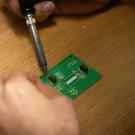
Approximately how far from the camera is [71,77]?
65cm

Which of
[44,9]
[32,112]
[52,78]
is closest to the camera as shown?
[32,112]

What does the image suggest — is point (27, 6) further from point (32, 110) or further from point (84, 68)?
point (32, 110)

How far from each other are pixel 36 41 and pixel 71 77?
0.37 ft

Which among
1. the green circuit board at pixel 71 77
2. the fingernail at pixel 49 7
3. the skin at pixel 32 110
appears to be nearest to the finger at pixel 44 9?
the fingernail at pixel 49 7

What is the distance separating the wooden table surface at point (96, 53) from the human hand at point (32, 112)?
0.43 ft

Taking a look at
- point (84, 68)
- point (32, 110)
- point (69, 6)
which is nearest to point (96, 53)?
point (84, 68)

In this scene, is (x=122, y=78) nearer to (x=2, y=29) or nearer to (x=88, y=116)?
(x=88, y=116)

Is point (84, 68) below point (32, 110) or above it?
below

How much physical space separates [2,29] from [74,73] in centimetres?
22

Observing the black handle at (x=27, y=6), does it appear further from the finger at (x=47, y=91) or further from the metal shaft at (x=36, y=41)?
the finger at (x=47, y=91)

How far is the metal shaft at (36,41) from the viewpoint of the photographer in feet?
2.19

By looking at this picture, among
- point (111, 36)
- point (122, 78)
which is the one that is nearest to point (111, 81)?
point (122, 78)

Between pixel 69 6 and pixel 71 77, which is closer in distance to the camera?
pixel 71 77

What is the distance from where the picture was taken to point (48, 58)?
695 mm
